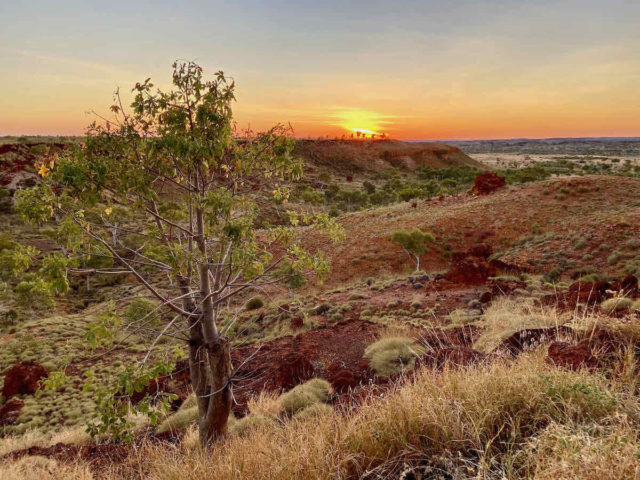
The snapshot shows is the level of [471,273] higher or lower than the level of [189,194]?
lower

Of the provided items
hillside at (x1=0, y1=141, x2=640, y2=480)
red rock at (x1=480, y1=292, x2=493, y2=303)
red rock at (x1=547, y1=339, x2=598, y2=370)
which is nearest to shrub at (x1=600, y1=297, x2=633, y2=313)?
hillside at (x1=0, y1=141, x2=640, y2=480)

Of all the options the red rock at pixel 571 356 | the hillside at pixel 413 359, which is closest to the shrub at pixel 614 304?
the hillside at pixel 413 359

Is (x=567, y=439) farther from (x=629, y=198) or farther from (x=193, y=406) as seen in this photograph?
(x=629, y=198)

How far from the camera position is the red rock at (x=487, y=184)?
107 feet

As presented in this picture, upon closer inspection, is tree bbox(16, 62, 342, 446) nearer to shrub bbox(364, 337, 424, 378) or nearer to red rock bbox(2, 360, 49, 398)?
shrub bbox(364, 337, 424, 378)

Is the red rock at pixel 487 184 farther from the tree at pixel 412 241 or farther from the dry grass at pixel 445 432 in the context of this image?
the dry grass at pixel 445 432

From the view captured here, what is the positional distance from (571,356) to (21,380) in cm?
1790

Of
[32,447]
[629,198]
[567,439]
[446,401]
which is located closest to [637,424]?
[567,439]

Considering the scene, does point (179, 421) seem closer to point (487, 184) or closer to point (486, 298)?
point (486, 298)

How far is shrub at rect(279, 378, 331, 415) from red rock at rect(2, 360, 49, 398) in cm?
1199

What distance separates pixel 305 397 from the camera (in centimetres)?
701

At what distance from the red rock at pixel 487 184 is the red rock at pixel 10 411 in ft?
110

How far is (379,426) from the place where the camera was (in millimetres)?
3107

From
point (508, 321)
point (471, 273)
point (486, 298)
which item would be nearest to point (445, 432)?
point (508, 321)
